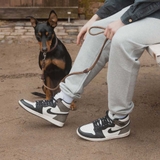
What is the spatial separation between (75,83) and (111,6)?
68 cm

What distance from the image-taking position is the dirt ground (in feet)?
8.10

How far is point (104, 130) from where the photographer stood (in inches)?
102

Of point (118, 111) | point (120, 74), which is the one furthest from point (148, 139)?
point (120, 74)

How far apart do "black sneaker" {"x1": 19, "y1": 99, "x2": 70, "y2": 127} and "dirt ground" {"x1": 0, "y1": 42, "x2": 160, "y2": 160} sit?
4.2 inches

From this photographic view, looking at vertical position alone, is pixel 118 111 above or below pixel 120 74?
below

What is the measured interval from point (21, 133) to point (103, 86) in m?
1.23

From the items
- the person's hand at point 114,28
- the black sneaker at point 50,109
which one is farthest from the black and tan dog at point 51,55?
the person's hand at point 114,28

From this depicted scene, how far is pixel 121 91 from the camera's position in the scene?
2.38m

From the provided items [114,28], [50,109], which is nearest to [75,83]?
[50,109]

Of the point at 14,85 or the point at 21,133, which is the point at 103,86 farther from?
the point at 21,133

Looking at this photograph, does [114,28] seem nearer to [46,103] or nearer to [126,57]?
[126,57]

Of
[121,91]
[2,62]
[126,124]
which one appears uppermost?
[121,91]

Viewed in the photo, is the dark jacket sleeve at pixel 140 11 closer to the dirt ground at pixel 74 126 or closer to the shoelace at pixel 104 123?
the shoelace at pixel 104 123

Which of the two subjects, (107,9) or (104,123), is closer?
(104,123)
